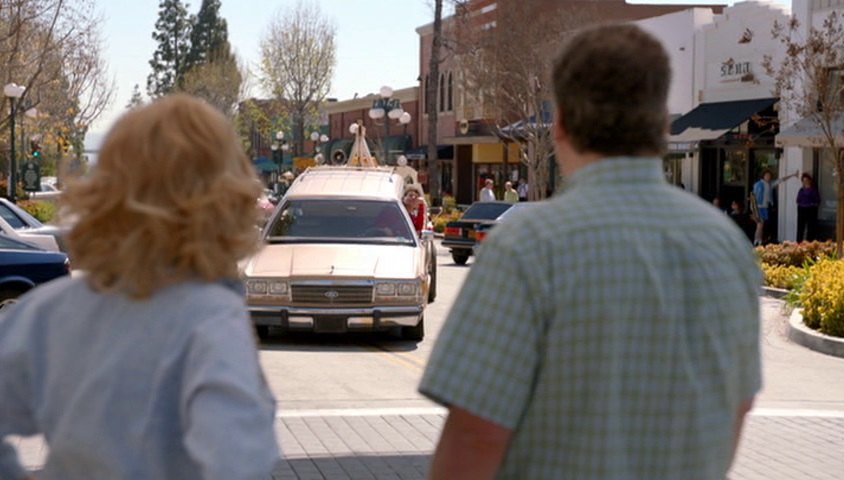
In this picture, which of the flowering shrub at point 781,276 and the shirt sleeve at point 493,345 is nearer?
the shirt sleeve at point 493,345

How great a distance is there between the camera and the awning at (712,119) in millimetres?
35312

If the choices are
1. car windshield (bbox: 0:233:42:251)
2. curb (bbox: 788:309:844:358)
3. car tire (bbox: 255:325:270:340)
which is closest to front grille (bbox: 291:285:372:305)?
car tire (bbox: 255:325:270:340)

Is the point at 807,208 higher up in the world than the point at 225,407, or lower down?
lower down

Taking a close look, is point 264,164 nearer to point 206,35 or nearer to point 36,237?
point 206,35

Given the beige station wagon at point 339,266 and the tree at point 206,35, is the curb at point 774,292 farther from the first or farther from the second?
the tree at point 206,35

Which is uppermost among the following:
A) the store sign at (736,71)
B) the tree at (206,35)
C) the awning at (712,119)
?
the tree at (206,35)

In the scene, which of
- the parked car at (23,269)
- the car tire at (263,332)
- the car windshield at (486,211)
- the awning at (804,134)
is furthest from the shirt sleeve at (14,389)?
the car windshield at (486,211)

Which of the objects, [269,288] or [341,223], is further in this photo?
[341,223]

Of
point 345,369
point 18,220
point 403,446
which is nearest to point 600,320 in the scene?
point 403,446

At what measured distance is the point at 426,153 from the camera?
232 ft

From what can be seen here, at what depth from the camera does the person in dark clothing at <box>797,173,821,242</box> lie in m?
29.8

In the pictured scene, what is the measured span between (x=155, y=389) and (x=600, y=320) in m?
0.84

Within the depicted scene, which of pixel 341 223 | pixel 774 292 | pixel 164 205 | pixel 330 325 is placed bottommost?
pixel 774 292

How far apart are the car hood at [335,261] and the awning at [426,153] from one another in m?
52.8
